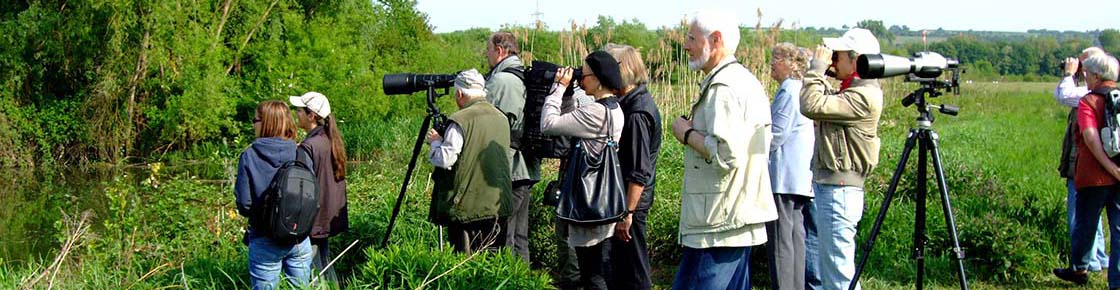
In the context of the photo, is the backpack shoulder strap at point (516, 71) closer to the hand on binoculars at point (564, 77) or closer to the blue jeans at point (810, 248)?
the hand on binoculars at point (564, 77)

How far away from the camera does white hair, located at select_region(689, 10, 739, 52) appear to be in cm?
376

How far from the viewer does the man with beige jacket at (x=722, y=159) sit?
375 centimetres

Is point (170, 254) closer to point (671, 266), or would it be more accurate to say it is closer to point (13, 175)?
point (671, 266)

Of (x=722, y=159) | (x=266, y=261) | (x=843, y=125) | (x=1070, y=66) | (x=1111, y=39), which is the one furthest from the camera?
(x=1111, y=39)

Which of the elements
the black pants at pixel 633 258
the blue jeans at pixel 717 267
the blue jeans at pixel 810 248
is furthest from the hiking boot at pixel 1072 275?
the blue jeans at pixel 717 267

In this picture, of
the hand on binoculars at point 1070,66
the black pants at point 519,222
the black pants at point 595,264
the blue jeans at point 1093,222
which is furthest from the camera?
the hand on binoculars at point 1070,66

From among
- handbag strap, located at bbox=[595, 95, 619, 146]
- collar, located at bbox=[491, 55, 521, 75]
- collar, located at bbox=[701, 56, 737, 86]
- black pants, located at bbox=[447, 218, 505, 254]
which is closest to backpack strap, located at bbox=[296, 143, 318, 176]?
black pants, located at bbox=[447, 218, 505, 254]

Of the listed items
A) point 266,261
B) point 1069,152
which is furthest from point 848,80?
point 266,261

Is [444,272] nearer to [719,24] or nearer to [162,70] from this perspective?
[719,24]

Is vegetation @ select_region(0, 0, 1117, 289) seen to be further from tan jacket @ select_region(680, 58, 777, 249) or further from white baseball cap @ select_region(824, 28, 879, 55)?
white baseball cap @ select_region(824, 28, 879, 55)

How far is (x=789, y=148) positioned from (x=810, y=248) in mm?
650

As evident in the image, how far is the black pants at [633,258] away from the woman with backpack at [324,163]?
1384 millimetres

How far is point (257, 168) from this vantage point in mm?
4812

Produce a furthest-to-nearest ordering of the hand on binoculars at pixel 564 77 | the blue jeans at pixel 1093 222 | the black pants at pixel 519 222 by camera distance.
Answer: the black pants at pixel 519 222
the blue jeans at pixel 1093 222
the hand on binoculars at pixel 564 77
